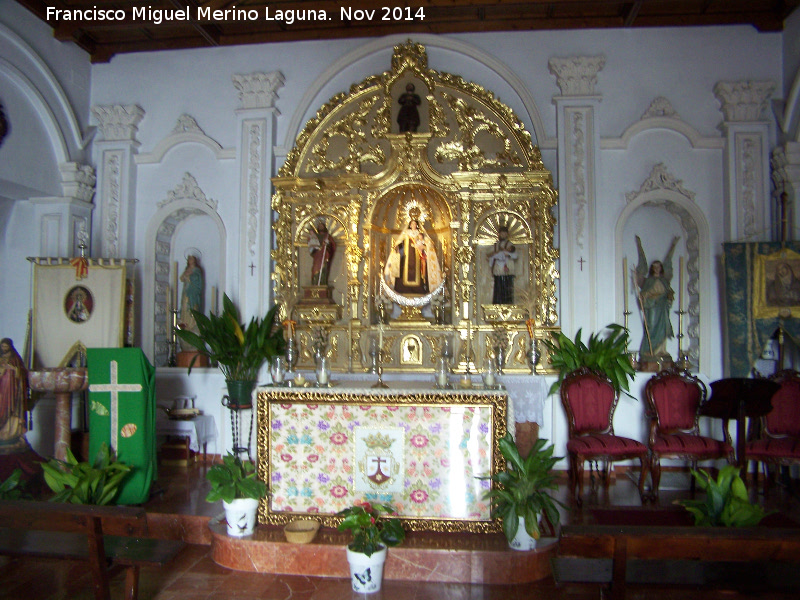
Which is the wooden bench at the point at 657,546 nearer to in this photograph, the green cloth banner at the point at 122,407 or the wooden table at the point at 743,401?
the wooden table at the point at 743,401

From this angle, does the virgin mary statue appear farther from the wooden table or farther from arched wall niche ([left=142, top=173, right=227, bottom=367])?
the wooden table

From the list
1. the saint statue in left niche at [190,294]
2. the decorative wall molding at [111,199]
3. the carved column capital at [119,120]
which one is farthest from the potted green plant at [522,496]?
the carved column capital at [119,120]

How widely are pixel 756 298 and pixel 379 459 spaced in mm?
4441

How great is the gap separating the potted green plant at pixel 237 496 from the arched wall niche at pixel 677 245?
451 centimetres

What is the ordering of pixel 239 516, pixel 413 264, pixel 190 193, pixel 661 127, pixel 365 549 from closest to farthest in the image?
1. pixel 365 549
2. pixel 239 516
3. pixel 661 127
4. pixel 413 264
5. pixel 190 193

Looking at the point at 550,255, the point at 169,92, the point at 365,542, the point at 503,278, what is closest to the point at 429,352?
the point at 503,278

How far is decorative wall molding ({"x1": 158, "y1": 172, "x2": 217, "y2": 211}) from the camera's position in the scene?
289 inches

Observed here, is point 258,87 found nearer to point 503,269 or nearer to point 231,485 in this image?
point 503,269

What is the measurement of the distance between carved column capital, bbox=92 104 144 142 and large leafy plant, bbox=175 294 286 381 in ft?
8.46

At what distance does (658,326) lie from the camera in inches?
266

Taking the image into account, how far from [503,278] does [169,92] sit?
4.73 m

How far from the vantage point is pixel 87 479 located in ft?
15.4

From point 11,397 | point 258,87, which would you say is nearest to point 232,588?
point 11,397

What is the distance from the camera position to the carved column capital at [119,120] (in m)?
7.41
